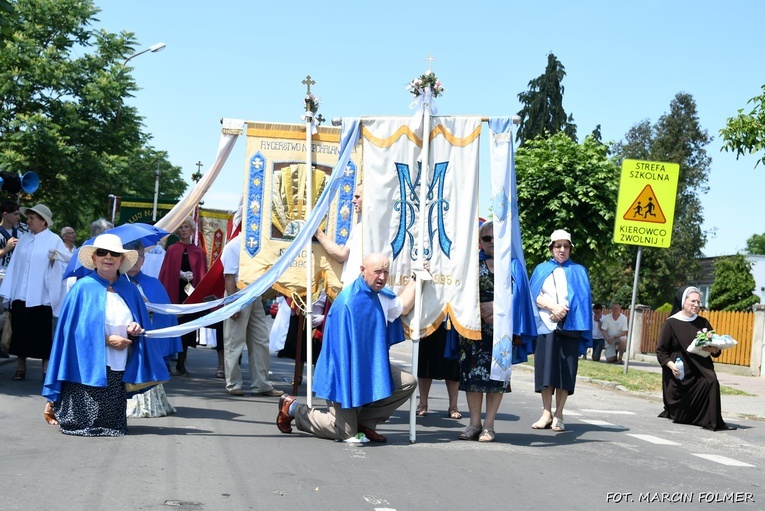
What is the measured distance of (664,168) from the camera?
19219mm

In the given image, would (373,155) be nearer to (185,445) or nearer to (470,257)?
(470,257)

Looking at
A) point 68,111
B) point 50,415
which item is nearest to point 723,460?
point 50,415

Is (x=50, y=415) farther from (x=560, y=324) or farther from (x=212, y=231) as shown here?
(x=212, y=231)

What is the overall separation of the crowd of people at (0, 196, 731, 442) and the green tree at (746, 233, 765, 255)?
143349 millimetres

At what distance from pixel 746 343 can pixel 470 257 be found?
19.5 meters

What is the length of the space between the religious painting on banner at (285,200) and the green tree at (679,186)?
192 feet

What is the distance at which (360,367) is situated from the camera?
9133 mm

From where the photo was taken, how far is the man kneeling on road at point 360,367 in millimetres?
9117

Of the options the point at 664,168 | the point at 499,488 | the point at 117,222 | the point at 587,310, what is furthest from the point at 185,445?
the point at 117,222

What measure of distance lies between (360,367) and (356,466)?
1181 mm

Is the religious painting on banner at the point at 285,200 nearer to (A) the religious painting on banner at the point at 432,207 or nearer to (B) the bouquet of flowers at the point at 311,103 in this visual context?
(B) the bouquet of flowers at the point at 311,103

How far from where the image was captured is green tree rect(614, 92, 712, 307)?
228ft

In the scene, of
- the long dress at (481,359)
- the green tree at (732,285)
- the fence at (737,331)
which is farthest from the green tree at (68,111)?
the green tree at (732,285)

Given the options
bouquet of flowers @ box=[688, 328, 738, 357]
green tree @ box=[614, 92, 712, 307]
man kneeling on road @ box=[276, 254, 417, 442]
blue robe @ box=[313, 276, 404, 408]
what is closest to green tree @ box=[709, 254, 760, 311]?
green tree @ box=[614, 92, 712, 307]
